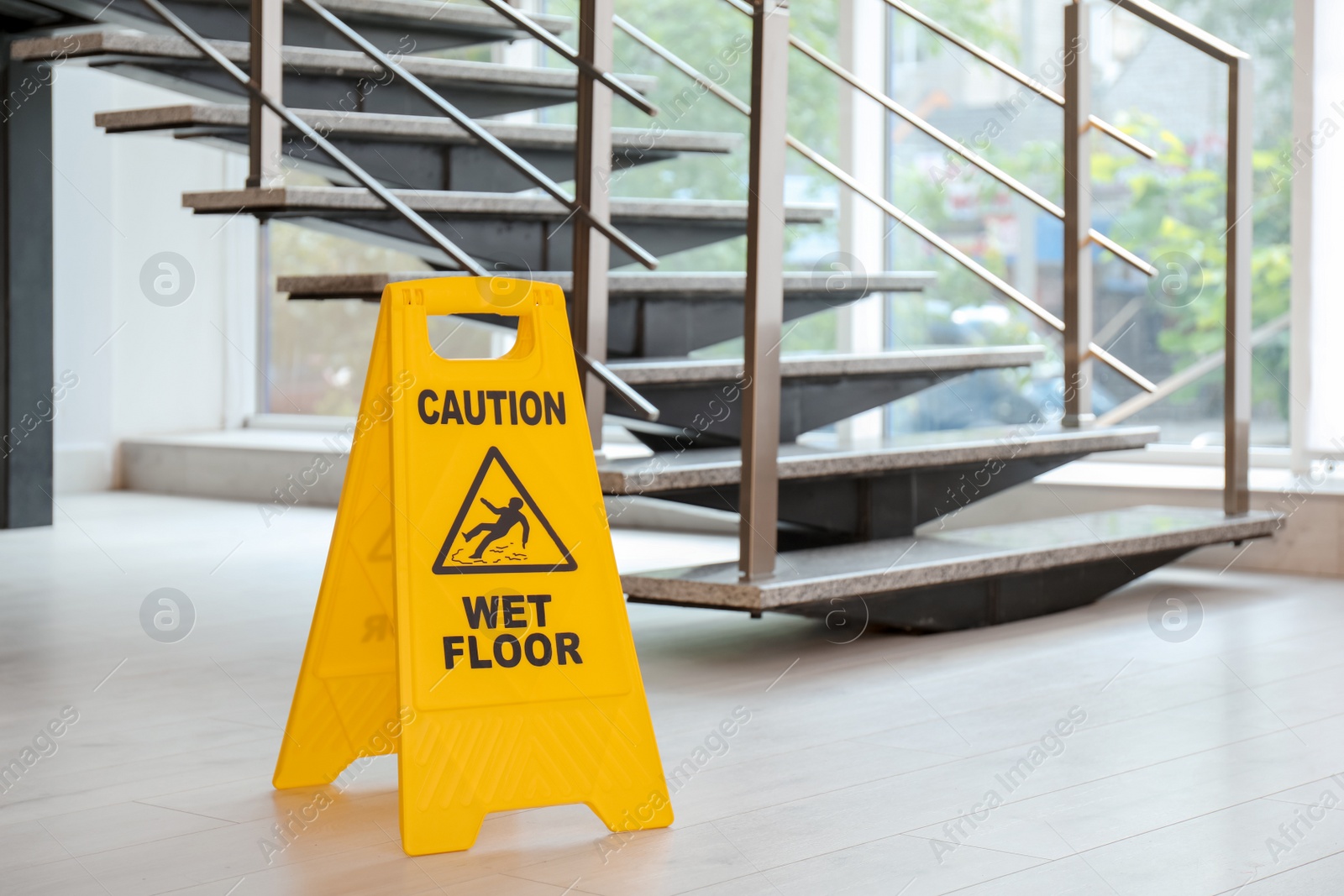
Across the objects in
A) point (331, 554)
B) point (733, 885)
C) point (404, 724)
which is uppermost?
point (331, 554)

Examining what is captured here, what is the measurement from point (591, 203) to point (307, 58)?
0.81 metres

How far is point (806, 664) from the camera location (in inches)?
103

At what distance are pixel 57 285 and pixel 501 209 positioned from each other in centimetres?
299

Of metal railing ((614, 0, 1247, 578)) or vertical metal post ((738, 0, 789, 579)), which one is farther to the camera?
metal railing ((614, 0, 1247, 578))

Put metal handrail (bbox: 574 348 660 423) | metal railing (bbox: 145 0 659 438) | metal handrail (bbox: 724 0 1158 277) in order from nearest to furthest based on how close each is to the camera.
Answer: metal handrail (bbox: 574 348 660 423) < metal railing (bbox: 145 0 659 438) < metal handrail (bbox: 724 0 1158 277)

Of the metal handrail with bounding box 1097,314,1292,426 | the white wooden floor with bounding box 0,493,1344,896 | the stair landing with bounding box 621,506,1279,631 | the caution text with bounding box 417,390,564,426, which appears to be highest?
the metal handrail with bounding box 1097,314,1292,426

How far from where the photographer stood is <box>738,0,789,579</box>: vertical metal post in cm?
248

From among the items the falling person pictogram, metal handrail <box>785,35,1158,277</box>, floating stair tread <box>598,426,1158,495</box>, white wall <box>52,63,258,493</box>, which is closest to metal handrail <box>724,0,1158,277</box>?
metal handrail <box>785,35,1158,277</box>

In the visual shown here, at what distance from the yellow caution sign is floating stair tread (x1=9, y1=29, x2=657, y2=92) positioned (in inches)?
52.3

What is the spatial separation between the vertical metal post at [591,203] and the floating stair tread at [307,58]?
42 cm

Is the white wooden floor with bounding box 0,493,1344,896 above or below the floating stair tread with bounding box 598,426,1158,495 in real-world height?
below

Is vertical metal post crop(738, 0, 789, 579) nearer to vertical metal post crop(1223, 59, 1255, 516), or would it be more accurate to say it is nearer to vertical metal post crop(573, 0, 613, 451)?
vertical metal post crop(573, 0, 613, 451)

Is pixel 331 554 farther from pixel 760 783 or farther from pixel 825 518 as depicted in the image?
pixel 825 518

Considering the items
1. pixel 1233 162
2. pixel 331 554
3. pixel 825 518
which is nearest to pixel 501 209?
pixel 825 518
